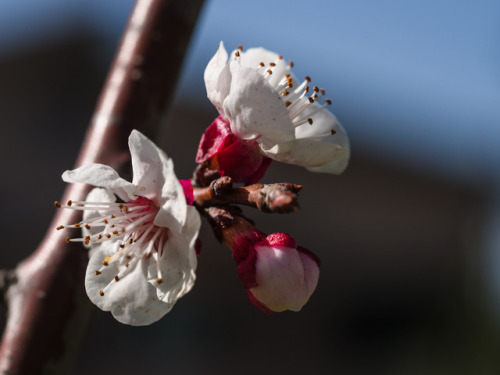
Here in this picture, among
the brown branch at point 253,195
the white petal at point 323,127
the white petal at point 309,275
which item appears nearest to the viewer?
the brown branch at point 253,195

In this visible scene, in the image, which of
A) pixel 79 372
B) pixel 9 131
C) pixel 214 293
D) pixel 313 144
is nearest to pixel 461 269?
pixel 214 293

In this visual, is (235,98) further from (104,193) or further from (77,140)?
(77,140)

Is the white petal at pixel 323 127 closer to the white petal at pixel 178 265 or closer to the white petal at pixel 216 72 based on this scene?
the white petal at pixel 216 72

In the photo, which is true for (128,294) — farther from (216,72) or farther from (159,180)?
(216,72)

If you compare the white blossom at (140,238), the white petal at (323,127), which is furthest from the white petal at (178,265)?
the white petal at (323,127)

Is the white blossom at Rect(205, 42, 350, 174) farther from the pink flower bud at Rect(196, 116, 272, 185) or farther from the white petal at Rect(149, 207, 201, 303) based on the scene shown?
the white petal at Rect(149, 207, 201, 303)

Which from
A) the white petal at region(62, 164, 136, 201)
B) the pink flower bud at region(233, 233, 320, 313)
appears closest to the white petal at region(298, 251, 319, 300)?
the pink flower bud at region(233, 233, 320, 313)

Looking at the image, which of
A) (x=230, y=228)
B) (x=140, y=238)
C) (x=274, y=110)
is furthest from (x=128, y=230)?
(x=274, y=110)

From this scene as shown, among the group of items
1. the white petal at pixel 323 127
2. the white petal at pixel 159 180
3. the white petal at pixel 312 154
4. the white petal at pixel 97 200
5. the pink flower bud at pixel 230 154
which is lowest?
the white petal at pixel 97 200
